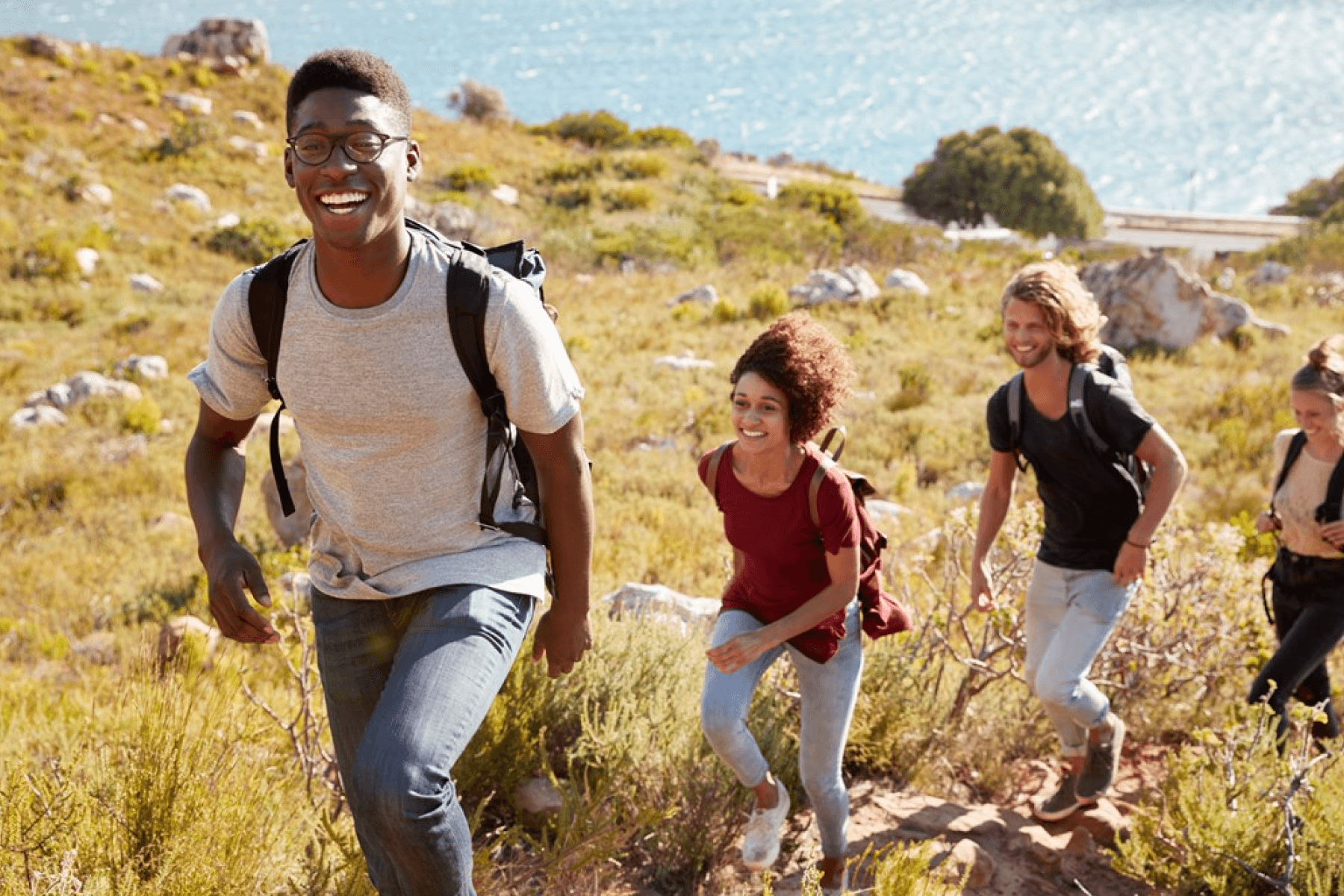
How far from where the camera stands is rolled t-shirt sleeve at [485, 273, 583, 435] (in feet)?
6.51

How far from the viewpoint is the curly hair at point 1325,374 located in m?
3.62

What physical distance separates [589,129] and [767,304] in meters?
24.0

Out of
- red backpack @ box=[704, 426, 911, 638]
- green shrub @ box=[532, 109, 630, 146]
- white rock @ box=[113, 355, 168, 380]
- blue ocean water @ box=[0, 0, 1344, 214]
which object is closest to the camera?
red backpack @ box=[704, 426, 911, 638]

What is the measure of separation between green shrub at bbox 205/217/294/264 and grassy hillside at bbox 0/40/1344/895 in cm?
6

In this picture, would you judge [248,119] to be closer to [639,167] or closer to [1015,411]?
[639,167]

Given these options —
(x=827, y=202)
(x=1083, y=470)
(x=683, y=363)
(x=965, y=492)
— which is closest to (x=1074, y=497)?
(x=1083, y=470)

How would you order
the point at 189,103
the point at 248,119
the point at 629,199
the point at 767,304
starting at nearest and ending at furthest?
the point at 767,304 < the point at 629,199 < the point at 189,103 < the point at 248,119

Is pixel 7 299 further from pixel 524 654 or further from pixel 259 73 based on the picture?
pixel 259 73

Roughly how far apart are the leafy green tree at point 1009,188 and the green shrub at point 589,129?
10747 millimetres

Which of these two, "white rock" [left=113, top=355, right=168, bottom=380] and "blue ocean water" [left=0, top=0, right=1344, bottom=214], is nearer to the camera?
"white rock" [left=113, top=355, right=168, bottom=380]

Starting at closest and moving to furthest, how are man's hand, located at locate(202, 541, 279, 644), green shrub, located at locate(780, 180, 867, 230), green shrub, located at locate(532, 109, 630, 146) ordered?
1. man's hand, located at locate(202, 541, 279, 644)
2. green shrub, located at locate(780, 180, 867, 230)
3. green shrub, located at locate(532, 109, 630, 146)

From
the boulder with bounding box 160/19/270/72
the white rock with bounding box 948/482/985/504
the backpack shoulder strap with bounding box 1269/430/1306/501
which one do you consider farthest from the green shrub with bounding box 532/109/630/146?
the backpack shoulder strap with bounding box 1269/430/1306/501

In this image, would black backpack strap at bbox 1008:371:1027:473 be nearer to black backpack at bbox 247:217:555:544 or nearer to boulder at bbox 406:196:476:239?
black backpack at bbox 247:217:555:544

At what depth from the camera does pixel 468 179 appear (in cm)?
2541
